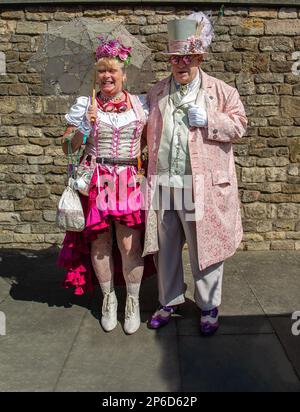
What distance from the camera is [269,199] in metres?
5.02

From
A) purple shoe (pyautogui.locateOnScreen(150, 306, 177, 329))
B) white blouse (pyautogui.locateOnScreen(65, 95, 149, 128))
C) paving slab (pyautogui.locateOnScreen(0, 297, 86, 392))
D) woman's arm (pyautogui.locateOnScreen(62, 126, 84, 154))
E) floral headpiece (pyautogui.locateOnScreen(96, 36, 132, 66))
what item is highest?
floral headpiece (pyautogui.locateOnScreen(96, 36, 132, 66))

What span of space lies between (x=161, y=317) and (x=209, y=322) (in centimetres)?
34

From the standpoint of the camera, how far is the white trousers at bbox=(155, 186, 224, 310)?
117 inches

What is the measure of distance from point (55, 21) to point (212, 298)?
11.1ft

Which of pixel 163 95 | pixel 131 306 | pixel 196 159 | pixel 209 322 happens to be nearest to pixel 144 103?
pixel 163 95

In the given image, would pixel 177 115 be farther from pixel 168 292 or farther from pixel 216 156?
pixel 168 292

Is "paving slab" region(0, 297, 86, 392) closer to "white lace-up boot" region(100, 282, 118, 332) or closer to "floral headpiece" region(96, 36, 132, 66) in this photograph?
"white lace-up boot" region(100, 282, 118, 332)

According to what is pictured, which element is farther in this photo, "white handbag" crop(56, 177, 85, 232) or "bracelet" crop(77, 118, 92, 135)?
"white handbag" crop(56, 177, 85, 232)

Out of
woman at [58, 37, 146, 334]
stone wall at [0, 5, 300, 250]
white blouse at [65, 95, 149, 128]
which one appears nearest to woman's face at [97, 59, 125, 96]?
woman at [58, 37, 146, 334]

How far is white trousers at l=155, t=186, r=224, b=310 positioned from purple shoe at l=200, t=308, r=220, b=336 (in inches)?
1.6

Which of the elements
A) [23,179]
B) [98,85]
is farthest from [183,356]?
[23,179]

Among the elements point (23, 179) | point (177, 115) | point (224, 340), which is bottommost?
point (224, 340)
